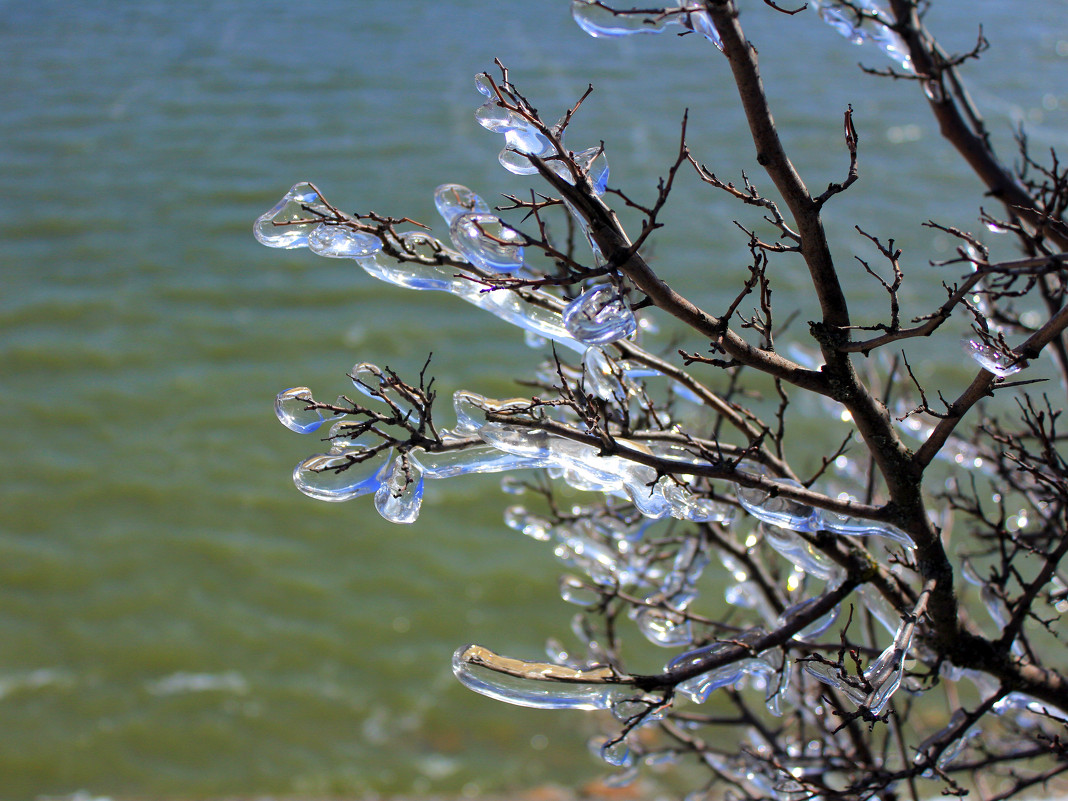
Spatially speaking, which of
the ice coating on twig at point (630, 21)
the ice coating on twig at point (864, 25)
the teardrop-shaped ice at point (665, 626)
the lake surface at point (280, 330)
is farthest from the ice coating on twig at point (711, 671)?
the lake surface at point (280, 330)

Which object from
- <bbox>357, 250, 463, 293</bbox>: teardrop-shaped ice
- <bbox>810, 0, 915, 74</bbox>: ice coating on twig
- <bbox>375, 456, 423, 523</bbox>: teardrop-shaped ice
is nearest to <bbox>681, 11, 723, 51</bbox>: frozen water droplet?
<bbox>357, 250, 463, 293</bbox>: teardrop-shaped ice

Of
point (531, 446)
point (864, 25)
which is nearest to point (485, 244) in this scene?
point (531, 446)

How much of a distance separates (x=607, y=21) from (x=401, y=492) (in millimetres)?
1101

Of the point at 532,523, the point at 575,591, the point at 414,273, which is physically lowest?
the point at 575,591

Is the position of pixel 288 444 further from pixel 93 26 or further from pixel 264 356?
pixel 93 26

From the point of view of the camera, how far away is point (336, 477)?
7.32 ft

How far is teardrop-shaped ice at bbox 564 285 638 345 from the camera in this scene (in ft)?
6.26

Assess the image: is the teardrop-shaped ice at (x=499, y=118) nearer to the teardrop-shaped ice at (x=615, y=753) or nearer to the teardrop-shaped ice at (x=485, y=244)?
the teardrop-shaped ice at (x=485, y=244)

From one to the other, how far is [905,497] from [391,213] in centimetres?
1106

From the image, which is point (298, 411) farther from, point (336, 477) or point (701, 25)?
point (701, 25)

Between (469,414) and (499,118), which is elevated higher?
(499,118)

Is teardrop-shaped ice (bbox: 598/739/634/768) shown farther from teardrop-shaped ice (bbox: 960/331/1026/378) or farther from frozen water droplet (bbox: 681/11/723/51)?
frozen water droplet (bbox: 681/11/723/51)

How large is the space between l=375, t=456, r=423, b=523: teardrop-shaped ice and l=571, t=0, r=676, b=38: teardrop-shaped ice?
1011 mm

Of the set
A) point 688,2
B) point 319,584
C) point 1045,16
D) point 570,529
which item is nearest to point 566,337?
point 688,2
